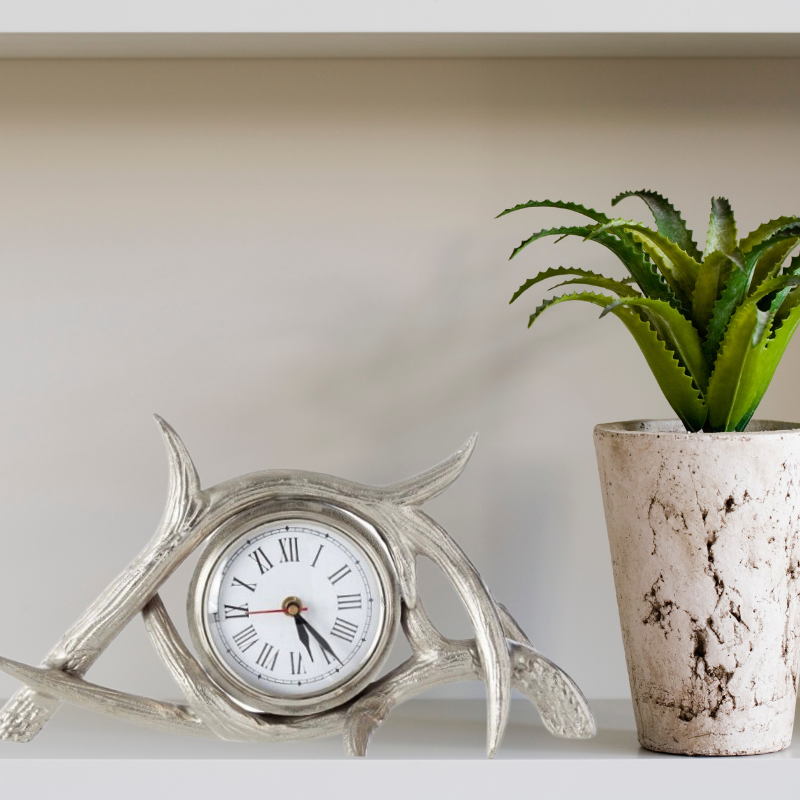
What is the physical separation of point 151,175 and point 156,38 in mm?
176

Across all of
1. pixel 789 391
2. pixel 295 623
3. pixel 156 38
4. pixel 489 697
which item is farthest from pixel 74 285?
pixel 789 391

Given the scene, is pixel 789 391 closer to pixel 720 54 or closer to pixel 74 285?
pixel 720 54

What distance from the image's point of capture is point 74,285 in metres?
0.80

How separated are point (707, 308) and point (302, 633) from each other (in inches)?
13.8

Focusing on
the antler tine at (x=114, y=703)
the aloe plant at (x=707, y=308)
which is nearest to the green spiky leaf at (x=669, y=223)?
the aloe plant at (x=707, y=308)

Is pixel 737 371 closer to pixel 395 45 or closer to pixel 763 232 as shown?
pixel 763 232

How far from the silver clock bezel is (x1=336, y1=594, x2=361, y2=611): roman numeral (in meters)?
0.02

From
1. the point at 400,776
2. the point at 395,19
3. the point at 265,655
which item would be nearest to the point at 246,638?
the point at 265,655

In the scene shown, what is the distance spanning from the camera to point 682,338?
0.63 metres

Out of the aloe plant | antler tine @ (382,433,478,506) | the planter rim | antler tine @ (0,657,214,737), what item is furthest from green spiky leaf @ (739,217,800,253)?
antler tine @ (0,657,214,737)

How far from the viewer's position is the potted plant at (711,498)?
61 centimetres

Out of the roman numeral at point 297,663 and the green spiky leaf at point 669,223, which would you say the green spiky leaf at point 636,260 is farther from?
the roman numeral at point 297,663

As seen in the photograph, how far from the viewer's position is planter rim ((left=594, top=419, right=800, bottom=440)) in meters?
0.61

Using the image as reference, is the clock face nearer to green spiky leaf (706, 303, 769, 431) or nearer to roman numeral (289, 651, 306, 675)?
roman numeral (289, 651, 306, 675)
